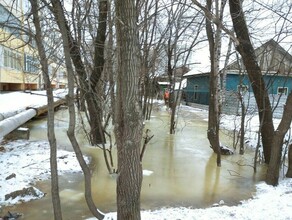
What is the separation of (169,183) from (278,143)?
2337mm

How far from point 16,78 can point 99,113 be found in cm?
1941

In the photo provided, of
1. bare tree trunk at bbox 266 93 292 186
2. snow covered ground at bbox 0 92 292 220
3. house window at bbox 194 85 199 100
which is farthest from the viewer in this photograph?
house window at bbox 194 85 199 100

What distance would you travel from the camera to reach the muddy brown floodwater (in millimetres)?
5824

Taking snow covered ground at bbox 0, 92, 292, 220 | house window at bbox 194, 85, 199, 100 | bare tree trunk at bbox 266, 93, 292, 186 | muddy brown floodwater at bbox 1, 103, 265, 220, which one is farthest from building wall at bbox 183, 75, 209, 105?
bare tree trunk at bbox 266, 93, 292, 186

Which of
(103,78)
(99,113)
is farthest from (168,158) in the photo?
(103,78)

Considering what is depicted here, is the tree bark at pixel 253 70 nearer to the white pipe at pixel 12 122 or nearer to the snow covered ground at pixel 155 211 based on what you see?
the snow covered ground at pixel 155 211

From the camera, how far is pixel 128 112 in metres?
3.40

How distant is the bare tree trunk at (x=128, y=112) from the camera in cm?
330

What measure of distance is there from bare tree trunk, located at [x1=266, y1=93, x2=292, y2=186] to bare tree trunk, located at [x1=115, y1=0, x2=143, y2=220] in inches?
172

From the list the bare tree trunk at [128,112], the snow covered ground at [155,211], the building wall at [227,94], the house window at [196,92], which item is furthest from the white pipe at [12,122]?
the house window at [196,92]

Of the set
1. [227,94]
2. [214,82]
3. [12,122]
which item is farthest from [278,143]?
[227,94]

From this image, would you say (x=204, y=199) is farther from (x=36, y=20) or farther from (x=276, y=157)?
(x=36, y=20)

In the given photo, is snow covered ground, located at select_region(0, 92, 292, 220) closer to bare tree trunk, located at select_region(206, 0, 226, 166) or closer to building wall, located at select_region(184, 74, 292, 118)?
bare tree trunk, located at select_region(206, 0, 226, 166)

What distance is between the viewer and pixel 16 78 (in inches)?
1054
